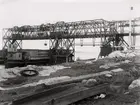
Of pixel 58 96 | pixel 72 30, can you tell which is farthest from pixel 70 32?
pixel 58 96

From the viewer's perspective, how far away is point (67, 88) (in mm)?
8617

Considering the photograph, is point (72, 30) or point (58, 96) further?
point (72, 30)

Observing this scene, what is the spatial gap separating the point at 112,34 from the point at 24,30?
2417 cm

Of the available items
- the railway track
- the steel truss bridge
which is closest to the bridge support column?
the steel truss bridge

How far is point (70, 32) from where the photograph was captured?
4322 cm

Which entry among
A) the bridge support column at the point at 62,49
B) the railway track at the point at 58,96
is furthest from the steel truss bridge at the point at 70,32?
the railway track at the point at 58,96

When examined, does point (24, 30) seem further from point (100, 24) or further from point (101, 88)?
point (101, 88)

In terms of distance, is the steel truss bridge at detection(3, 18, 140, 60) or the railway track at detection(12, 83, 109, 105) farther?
the steel truss bridge at detection(3, 18, 140, 60)

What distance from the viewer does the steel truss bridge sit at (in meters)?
35.9

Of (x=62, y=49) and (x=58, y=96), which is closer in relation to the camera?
(x=58, y=96)

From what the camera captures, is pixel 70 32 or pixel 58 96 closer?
pixel 58 96

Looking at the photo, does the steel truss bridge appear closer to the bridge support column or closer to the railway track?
the bridge support column

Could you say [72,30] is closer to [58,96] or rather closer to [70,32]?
[70,32]

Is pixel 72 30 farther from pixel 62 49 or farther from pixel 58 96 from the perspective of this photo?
pixel 58 96
